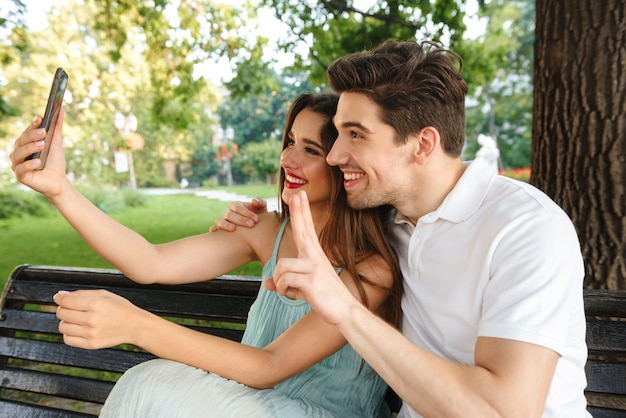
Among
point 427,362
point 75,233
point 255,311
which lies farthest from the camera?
point 75,233

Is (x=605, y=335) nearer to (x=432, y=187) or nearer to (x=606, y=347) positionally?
(x=606, y=347)

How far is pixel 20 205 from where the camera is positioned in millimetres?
17688

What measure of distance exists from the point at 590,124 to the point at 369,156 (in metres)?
1.52

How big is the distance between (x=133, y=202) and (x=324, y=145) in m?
18.5

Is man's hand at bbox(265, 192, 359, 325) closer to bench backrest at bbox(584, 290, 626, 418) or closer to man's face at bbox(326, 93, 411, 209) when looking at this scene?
man's face at bbox(326, 93, 411, 209)

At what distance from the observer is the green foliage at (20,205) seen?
17062 mm

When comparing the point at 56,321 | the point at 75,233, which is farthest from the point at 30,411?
the point at 75,233

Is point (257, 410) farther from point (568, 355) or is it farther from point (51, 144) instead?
point (51, 144)

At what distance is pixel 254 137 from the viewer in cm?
3397

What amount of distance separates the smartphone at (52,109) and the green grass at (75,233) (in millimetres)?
4751

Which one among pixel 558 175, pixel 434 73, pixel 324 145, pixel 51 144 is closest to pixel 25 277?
pixel 51 144

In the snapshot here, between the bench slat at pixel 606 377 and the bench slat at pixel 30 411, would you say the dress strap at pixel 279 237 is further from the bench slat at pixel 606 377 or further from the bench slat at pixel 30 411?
the bench slat at pixel 606 377

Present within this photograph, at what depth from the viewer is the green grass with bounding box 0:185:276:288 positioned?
8.86m

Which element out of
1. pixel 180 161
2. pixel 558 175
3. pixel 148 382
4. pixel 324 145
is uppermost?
pixel 324 145
